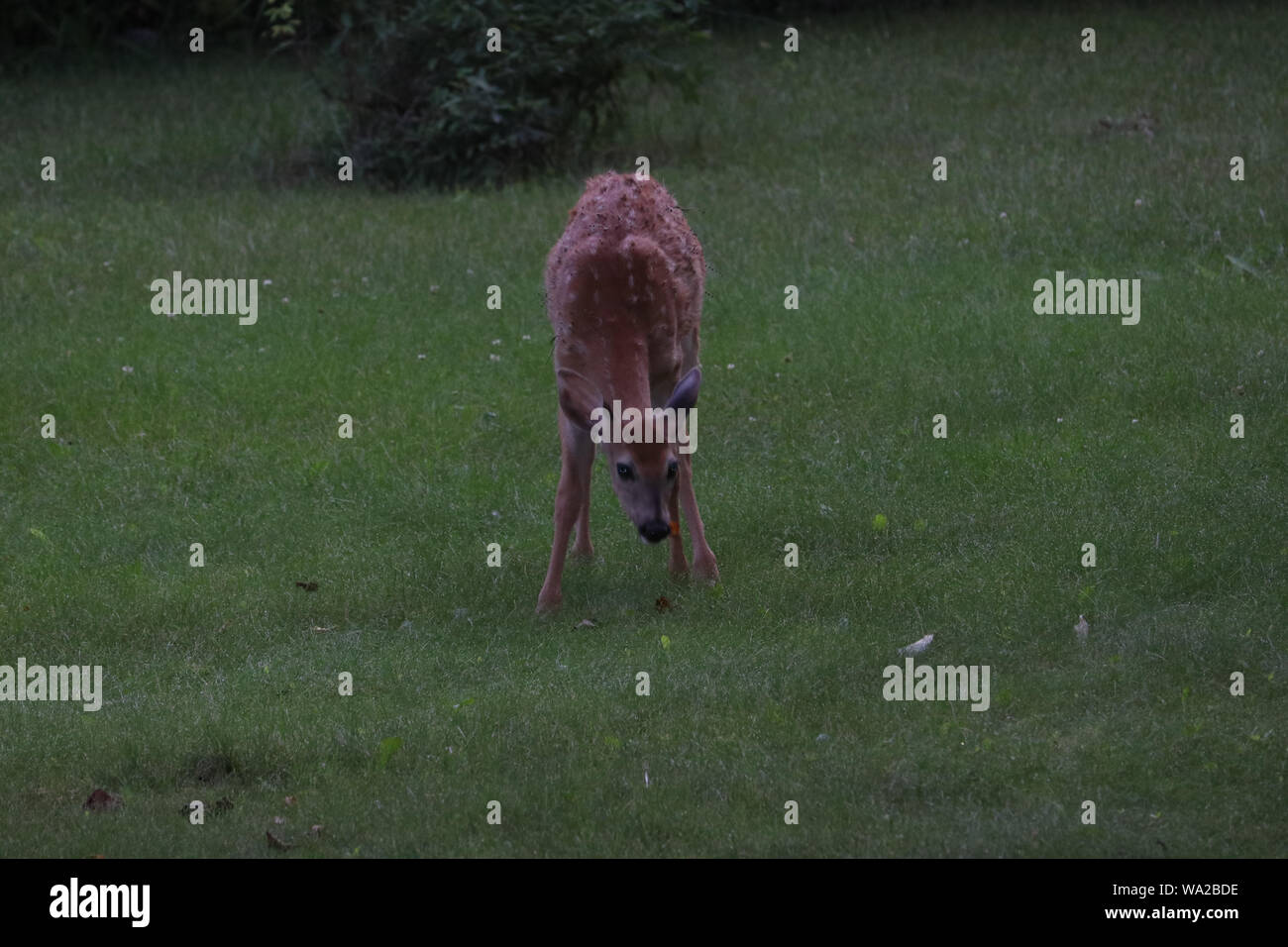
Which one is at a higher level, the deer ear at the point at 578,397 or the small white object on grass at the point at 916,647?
the deer ear at the point at 578,397

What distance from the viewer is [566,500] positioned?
9.62m

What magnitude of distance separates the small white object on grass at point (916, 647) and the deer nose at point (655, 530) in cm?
130

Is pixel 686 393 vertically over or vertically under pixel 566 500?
over

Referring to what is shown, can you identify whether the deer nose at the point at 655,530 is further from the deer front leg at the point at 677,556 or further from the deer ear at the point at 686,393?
the deer front leg at the point at 677,556

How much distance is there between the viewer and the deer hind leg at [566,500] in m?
9.56

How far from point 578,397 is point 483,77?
9.91 meters

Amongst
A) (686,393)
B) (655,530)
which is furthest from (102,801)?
(686,393)

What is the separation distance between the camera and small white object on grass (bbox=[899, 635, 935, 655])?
848 centimetres

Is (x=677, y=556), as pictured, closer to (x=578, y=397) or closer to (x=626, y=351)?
(x=578, y=397)

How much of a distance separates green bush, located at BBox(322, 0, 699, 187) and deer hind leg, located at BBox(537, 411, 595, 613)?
30.5ft

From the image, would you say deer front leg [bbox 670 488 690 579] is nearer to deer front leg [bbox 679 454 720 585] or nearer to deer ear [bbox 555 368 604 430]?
deer front leg [bbox 679 454 720 585]

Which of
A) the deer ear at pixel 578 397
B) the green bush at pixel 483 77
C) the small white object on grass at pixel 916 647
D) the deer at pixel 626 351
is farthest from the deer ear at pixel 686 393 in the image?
the green bush at pixel 483 77

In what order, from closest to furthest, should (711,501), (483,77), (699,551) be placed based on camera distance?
1. (699,551)
2. (711,501)
3. (483,77)

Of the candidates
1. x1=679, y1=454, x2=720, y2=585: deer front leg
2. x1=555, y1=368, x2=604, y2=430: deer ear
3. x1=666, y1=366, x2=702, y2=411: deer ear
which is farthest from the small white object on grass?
x1=555, y1=368, x2=604, y2=430: deer ear
